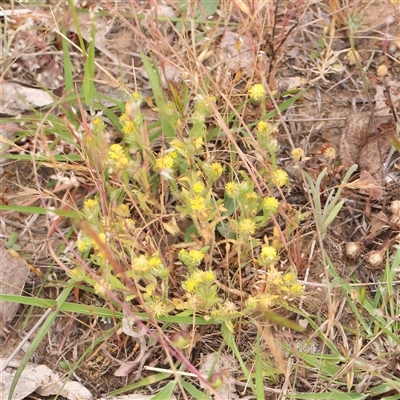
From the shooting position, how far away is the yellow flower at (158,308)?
1565mm

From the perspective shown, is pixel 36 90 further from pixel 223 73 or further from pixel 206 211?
pixel 206 211

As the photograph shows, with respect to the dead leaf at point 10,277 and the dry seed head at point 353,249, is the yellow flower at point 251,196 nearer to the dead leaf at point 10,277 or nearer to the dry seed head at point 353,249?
the dry seed head at point 353,249

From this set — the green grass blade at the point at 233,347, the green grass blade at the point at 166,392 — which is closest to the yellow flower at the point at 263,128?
the green grass blade at the point at 233,347

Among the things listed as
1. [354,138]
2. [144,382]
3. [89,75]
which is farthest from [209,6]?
[144,382]

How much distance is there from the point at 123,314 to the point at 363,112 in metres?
1.15

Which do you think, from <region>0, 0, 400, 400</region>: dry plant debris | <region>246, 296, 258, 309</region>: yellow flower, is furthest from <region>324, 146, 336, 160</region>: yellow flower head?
<region>246, 296, 258, 309</region>: yellow flower

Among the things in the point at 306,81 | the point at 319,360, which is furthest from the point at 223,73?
the point at 319,360

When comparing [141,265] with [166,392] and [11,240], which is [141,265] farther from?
[11,240]

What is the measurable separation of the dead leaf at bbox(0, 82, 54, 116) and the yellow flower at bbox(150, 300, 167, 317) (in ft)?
3.33

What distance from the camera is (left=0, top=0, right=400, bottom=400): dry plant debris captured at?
1.56 meters

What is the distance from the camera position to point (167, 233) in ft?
6.10

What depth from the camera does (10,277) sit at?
73.2 inches

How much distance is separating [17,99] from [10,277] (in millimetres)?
741

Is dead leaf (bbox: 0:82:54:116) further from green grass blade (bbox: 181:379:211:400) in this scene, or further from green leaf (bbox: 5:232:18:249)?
green grass blade (bbox: 181:379:211:400)
